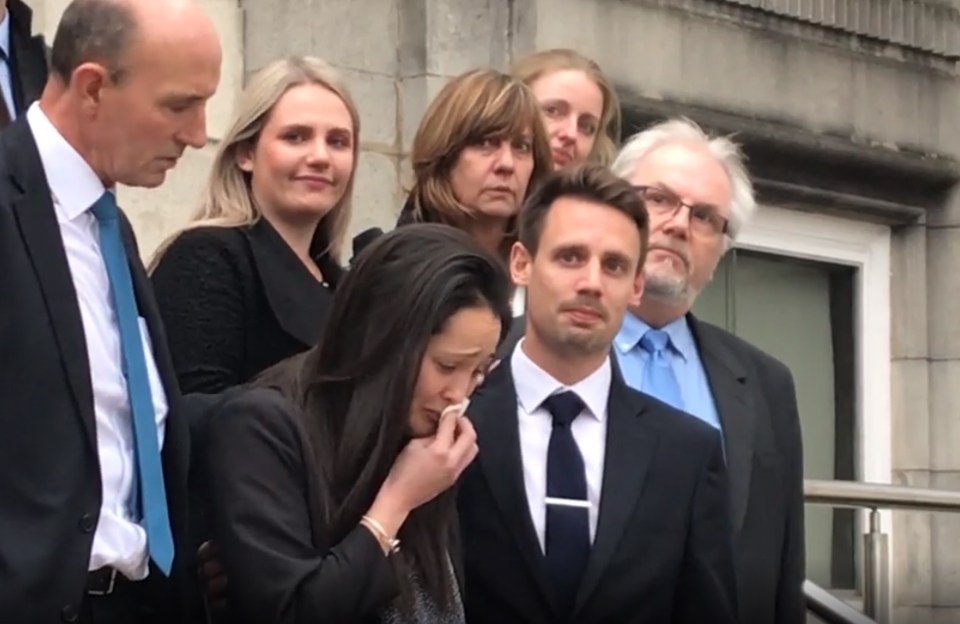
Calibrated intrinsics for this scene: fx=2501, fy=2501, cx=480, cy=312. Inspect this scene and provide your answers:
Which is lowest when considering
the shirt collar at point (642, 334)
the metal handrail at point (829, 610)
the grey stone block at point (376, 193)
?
the metal handrail at point (829, 610)

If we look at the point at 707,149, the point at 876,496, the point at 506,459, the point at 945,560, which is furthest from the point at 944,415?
the point at 506,459

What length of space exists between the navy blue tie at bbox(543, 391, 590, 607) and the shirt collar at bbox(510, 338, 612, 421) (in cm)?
7

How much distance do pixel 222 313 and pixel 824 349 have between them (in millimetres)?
6126

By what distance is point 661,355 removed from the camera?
525 centimetres

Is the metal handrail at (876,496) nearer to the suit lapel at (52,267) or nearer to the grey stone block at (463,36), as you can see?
the grey stone block at (463,36)

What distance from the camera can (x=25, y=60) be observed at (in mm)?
4805

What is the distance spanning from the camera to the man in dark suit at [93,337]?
373 centimetres

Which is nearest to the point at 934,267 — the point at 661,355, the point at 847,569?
the point at 847,569

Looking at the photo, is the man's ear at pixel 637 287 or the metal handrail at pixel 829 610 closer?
the man's ear at pixel 637 287

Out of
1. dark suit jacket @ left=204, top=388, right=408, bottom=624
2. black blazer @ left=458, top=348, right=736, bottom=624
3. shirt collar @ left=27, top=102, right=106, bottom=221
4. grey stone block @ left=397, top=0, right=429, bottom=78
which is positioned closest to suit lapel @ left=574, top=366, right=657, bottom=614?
black blazer @ left=458, top=348, right=736, bottom=624

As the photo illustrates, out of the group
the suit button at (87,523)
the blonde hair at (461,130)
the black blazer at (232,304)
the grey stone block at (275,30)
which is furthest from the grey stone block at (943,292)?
the suit button at (87,523)

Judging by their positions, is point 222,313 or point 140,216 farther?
point 140,216

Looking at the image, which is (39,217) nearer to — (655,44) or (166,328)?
(166,328)

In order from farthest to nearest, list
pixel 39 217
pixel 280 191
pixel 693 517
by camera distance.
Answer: pixel 280 191
pixel 693 517
pixel 39 217
